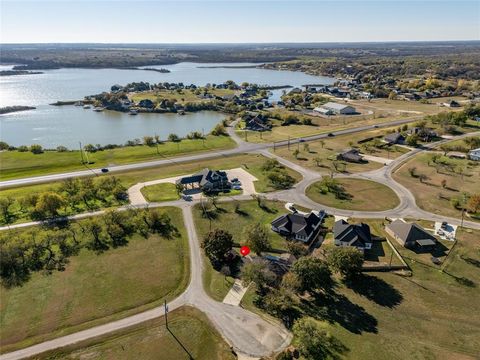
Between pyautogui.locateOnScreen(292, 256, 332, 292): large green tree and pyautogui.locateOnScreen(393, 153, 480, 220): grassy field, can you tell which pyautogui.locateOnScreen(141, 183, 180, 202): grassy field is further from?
pyautogui.locateOnScreen(393, 153, 480, 220): grassy field

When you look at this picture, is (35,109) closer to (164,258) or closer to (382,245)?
(164,258)

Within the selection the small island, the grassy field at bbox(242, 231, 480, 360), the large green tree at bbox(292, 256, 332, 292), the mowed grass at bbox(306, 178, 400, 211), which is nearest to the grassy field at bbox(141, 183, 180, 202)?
the mowed grass at bbox(306, 178, 400, 211)

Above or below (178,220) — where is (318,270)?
above

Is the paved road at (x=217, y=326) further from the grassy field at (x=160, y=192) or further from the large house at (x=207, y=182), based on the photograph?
the large house at (x=207, y=182)

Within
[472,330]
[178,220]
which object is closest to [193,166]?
[178,220]

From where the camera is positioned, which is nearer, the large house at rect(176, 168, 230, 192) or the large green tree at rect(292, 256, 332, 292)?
the large green tree at rect(292, 256, 332, 292)

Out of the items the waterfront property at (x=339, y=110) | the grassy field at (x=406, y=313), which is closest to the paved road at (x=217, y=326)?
the grassy field at (x=406, y=313)
